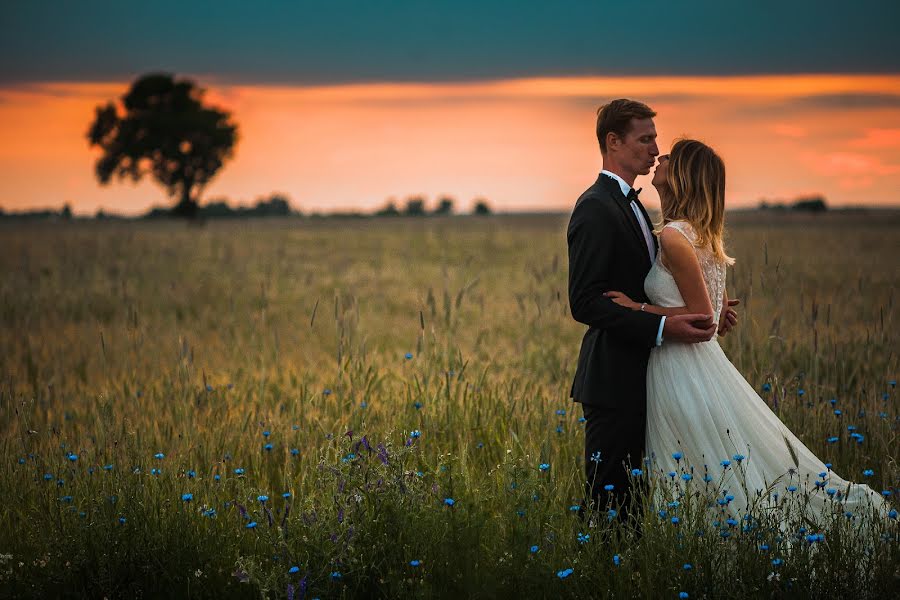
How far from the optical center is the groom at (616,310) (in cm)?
376

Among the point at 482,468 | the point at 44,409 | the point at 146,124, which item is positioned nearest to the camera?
the point at 482,468

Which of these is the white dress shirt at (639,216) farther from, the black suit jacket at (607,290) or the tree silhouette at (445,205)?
the tree silhouette at (445,205)

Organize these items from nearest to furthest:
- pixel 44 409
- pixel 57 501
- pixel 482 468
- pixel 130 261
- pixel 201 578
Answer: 1. pixel 201 578
2. pixel 57 501
3. pixel 482 468
4. pixel 44 409
5. pixel 130 261

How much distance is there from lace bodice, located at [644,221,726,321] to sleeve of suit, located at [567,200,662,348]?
23cm

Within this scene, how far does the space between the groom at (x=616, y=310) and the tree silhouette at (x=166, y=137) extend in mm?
52241

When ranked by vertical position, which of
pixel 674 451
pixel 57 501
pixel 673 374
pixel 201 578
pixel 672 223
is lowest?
pixel 201 578

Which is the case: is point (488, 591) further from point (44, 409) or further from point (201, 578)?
point (44, 409)

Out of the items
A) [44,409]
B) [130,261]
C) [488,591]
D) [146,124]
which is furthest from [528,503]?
[146,124]

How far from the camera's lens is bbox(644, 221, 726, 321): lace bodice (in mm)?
3848

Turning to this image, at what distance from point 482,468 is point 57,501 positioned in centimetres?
246

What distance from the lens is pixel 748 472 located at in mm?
3994

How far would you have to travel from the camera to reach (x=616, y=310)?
3.73m

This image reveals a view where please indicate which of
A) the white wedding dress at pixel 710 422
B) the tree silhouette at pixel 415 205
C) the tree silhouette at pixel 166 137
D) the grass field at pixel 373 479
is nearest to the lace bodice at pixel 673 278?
the white wedding dress at pixel 710 422

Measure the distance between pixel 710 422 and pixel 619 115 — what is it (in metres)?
1.59
